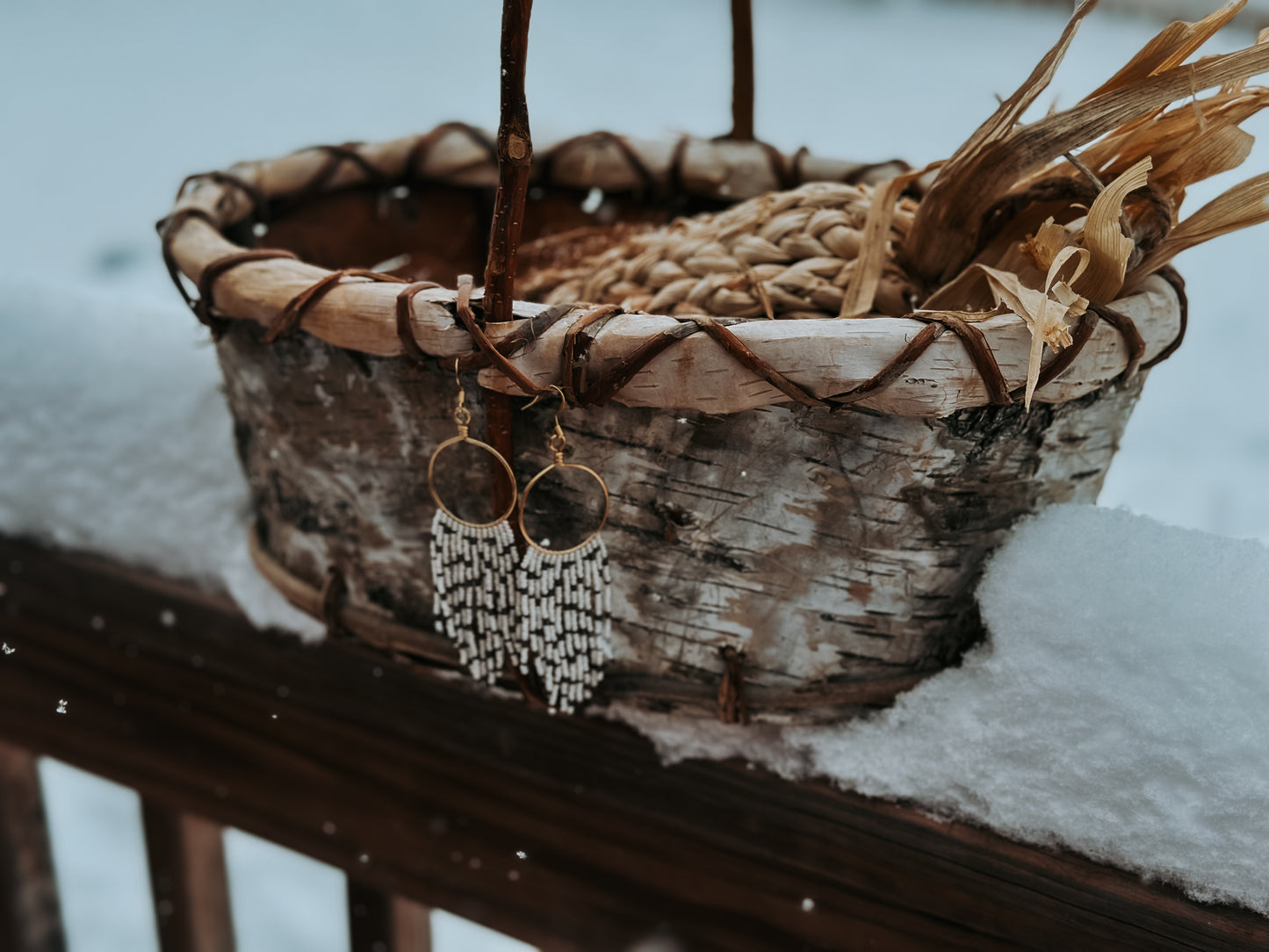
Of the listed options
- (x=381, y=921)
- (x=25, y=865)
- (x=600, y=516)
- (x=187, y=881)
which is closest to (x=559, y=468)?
(x=600, y=516)

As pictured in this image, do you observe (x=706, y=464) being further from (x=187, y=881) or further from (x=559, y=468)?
(x=187, y=881)

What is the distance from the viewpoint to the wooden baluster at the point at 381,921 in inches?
22.6

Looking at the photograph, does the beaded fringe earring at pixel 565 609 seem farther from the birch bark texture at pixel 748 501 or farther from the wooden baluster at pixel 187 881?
the wooden baluster at pixel 187 881

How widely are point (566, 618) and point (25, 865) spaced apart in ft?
2.31

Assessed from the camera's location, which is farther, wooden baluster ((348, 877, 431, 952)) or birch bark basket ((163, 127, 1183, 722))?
wooden baluster ((348, 877, 431, 952))

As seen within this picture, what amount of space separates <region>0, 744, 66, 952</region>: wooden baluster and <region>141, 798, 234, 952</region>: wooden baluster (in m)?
0.15

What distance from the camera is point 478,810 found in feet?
1.65

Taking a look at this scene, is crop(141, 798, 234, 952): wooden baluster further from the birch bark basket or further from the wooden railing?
the birch bark basket

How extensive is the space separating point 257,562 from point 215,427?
6.7 inches

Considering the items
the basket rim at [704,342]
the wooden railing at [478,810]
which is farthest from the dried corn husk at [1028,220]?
the wooden railing at [478,810]

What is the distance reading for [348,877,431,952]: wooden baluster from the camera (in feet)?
1.89

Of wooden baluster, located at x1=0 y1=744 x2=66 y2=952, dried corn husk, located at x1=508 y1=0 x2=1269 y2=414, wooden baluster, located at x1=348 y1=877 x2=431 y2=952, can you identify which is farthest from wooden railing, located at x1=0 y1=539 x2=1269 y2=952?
dried corn husk, located at x1=508 y1=0 x2=1269 y2=414

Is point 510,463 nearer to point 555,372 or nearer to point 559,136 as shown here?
point 555,372

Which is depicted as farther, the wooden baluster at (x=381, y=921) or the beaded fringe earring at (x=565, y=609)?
the wooden baluster at (x=381, y=921)
